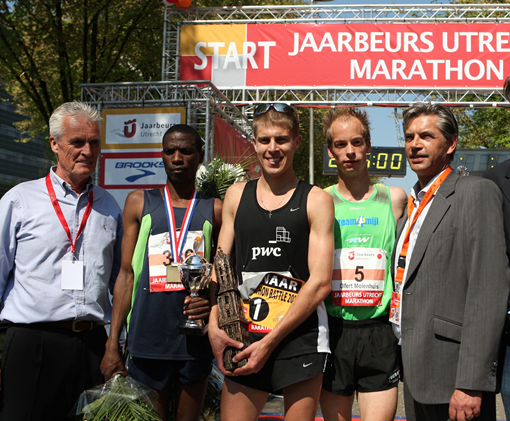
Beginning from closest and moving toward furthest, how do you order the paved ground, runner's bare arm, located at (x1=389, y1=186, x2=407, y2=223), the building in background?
runner's bare arm, located at (x1=389, y1=186, x2=407, y2=223)
the paved ground
the building in background

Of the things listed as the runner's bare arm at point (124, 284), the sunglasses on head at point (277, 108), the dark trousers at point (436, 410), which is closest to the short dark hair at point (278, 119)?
the sunglasses on head at point (277, 108)

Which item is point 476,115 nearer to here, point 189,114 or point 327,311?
point 189,114

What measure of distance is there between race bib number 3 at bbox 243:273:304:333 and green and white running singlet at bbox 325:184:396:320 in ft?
1.29

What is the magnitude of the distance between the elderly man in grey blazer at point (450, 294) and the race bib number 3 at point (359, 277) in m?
0.20

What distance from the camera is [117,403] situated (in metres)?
2.70

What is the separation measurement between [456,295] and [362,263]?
59 centimetres

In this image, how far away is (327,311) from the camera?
113 inches

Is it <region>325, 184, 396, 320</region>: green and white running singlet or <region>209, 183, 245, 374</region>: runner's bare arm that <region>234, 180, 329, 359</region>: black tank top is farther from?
<region>325, 184, 396, 320</region>: green and white running singlet

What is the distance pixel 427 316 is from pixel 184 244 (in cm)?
140

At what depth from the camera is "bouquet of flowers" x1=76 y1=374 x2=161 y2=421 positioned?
2.68m

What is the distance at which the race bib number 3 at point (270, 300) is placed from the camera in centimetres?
253

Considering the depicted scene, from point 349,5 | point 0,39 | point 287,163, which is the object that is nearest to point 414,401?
point 287,163

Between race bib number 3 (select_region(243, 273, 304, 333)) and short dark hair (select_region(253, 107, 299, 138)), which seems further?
short dark hair (select_region(253, 107, 299, 138))

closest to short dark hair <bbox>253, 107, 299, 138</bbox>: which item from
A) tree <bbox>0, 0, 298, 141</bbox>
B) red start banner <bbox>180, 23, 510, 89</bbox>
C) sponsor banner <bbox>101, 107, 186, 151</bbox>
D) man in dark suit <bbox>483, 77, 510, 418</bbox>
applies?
man in dark suit <bbox>483, 77, 510, 418</bbox>
